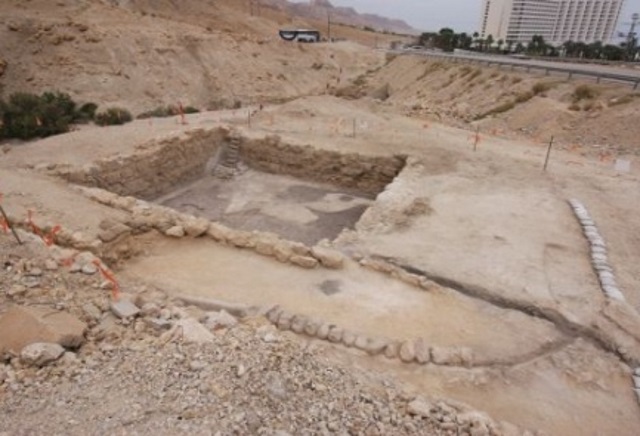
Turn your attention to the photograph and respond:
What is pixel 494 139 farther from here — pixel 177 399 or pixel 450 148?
pixel 177 399

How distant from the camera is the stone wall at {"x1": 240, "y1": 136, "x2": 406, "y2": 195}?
15.0 metres

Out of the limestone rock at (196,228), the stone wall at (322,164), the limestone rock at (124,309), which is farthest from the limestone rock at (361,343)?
the stone wall at (322,164)

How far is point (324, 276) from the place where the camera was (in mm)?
8180

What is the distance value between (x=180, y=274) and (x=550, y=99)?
60.8 feet

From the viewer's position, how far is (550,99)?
794 inches

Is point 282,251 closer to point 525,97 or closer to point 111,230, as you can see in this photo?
point 111,230

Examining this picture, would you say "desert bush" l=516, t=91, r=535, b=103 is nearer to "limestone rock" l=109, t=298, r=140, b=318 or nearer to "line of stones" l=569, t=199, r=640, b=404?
"line of stones" l=569, t=199, r=640, b=404

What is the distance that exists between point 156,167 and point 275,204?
3940 millimetres

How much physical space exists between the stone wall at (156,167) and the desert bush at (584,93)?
14919 mm

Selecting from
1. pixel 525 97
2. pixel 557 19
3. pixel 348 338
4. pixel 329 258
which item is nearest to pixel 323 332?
pixel 348 338

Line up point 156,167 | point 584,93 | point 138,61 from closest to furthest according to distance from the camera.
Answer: point 156,167, point 584,93, point 138,61

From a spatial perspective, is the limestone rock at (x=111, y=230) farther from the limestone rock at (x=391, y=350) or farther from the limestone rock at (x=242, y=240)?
the limestone rock at (x=391, y=350)

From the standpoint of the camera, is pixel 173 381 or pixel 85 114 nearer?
pixel 173 381

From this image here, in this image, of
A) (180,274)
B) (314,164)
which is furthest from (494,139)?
(180,274)
